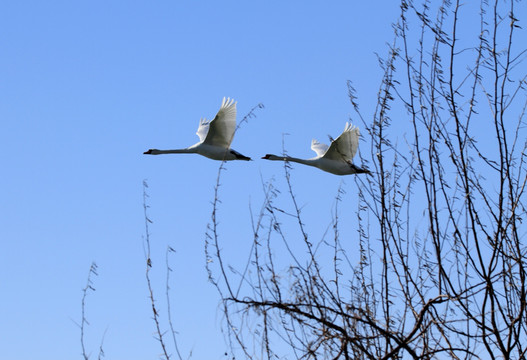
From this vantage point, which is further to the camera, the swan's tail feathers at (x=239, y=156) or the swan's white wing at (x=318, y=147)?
the swan's white wing at (x=318, y=147)

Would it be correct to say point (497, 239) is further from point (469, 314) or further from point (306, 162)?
point (306, 162)

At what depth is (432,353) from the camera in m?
4.05

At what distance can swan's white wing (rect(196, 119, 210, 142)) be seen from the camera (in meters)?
12.2

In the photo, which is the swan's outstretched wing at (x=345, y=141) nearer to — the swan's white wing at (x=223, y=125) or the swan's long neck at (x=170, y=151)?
the swan's white wing at (x=223, y=125)

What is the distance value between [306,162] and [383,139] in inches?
219

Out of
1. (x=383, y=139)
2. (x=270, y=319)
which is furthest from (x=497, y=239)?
(x=270, y=319)

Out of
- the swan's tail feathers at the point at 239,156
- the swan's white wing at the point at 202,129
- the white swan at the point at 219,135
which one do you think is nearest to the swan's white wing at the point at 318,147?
the swan's tail feathers at the point at 239,156

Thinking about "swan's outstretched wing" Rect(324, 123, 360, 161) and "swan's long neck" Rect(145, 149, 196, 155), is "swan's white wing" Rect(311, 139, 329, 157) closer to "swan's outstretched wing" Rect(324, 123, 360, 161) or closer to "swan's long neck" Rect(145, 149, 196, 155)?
"swan's outstretched wing" Rect(324, 123, 360, 161)

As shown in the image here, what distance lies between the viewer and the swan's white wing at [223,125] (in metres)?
10.9

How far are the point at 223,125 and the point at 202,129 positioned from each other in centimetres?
162

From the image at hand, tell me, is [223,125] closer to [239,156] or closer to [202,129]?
[239,156]

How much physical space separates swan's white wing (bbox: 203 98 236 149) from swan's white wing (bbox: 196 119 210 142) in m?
0.64

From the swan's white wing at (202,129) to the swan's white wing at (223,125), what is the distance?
64 centimetres

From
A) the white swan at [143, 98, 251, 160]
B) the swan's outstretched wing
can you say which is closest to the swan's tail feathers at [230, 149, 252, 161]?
the white swan at [143, 98, 251, 160]
